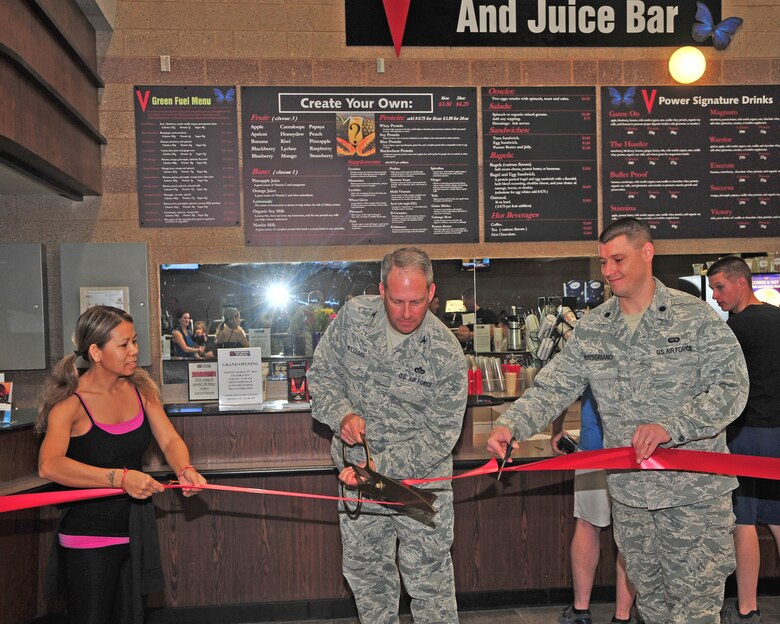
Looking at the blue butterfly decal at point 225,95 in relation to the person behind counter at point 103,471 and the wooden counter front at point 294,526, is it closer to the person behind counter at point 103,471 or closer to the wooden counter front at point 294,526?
the wooden counter front at point 294,526

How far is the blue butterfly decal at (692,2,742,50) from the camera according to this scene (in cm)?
501

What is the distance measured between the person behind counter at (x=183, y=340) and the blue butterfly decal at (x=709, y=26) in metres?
3.75

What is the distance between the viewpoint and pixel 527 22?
16.2 ft

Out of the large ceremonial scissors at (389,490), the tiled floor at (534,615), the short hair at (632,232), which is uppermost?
the short hair at (632,232)

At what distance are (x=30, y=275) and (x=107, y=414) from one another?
2.07 meters

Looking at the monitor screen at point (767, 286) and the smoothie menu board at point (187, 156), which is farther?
the monitor screen at point (767, 286)

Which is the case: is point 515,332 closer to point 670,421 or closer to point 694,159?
point 694,159

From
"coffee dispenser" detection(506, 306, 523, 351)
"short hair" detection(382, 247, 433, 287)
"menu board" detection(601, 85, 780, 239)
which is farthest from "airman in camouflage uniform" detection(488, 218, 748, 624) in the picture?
"menu board" detection(601, 85, 780, 239)

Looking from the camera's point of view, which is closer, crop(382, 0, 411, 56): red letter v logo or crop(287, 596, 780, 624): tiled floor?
crop(287, 596, 780, 624): tiled floor

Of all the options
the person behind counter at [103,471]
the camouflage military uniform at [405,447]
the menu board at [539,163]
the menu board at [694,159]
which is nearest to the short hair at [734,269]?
the menu board at [694,159]

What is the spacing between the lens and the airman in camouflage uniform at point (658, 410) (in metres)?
2.71

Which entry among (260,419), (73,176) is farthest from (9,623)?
(73,176)

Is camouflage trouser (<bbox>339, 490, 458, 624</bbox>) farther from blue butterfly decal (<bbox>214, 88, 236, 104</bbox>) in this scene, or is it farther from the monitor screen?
the monitor screen

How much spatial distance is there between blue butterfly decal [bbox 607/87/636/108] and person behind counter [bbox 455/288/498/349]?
158 cm
